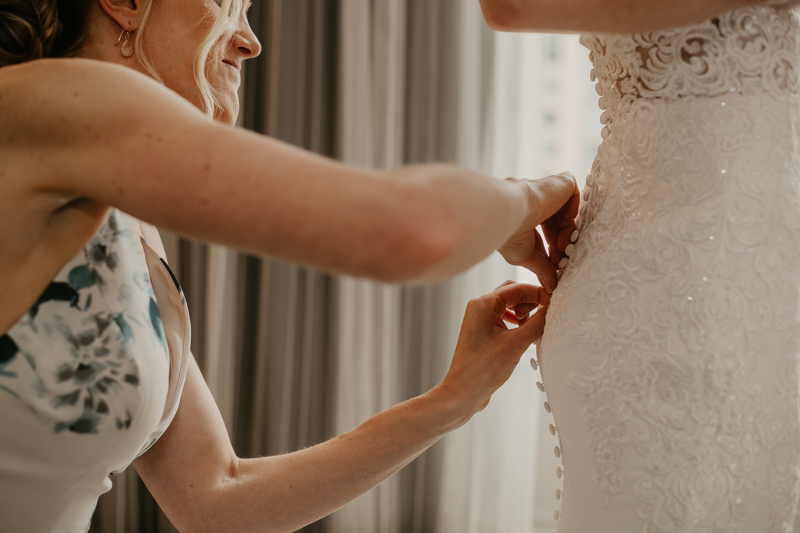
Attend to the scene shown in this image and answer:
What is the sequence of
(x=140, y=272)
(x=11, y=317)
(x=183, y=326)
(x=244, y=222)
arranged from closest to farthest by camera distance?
(x=244, y=222) < (x=11, y=317) < (x=140, y=272) < (x=183, y=326)

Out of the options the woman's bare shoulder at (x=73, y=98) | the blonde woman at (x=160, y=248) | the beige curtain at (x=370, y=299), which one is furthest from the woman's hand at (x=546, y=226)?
the beige curtain at (x=370, y=299)

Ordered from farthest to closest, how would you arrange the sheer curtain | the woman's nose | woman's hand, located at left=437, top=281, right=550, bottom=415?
the sheer curtain
the woman's nose
woman's hand, located at left=437, top=281, right=550, bottom=415

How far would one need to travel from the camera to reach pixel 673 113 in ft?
2.21

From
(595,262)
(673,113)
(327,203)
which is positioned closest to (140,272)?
(327,203)

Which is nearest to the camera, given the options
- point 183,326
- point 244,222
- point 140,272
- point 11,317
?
point 244,222

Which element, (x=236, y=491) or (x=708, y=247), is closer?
(x=708, y=247)

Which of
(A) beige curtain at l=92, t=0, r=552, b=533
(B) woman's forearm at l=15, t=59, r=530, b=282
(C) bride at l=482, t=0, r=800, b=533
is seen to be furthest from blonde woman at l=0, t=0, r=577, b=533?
(A) beige curtain at l=92, t=0, r=552, b=533

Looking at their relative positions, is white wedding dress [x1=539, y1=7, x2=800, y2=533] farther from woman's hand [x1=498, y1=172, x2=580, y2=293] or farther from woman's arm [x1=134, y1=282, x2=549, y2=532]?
woman's arm [x1=134, y1=282, x2=549, y2=532]

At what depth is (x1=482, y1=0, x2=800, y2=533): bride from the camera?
0.64m

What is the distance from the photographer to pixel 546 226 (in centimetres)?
80

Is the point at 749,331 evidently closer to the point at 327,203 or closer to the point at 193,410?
the point at 327,203

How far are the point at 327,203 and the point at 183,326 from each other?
467 mm

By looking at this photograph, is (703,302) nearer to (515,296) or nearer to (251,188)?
(515,296)

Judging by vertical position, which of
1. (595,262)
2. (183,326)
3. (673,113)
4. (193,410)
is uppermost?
(673,113)
